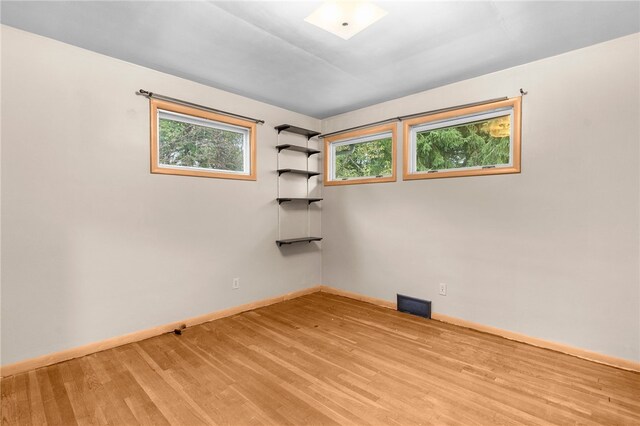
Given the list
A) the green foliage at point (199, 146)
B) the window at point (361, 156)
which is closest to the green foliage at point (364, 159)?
the window at point (361, 156)

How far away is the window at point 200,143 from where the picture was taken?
3.09 m

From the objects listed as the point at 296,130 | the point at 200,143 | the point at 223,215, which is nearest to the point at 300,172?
the point at 296,130

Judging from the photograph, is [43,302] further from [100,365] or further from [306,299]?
[306,299]

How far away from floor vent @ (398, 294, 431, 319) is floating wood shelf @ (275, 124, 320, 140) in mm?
2454

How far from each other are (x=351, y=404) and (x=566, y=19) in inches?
116

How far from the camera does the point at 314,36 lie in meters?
2.35

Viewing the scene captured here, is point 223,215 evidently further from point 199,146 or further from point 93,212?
point 93,212

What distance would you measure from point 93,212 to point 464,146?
11.8 ft

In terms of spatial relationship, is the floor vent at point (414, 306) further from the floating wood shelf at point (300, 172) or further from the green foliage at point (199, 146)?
the green foliage at point (199, 146)

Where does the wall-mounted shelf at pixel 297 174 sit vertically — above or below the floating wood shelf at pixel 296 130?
below

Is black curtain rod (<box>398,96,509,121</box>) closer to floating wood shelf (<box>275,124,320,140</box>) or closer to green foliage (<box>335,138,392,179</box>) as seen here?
green foliage (<box>335,138,392,179</box>)

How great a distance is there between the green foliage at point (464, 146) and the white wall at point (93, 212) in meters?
2.28

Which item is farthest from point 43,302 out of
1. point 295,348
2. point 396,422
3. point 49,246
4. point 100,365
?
point 396,422

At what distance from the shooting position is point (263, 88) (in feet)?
11.2
